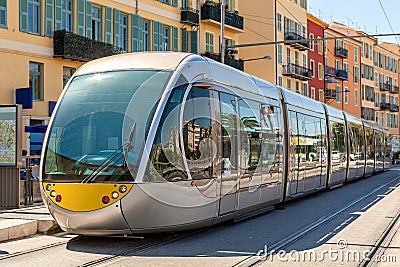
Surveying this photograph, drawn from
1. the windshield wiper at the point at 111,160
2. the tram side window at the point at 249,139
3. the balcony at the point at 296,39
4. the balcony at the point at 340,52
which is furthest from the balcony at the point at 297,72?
the windshield wiper at the point at 111,160

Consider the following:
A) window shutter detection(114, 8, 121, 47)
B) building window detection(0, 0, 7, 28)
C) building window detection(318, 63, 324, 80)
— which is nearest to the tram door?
building window detection(0, 0, 7, 28)

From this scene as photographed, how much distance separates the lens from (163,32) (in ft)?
119

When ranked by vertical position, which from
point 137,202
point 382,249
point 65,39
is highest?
point 65,39

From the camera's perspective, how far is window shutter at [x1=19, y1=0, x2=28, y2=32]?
26703mm

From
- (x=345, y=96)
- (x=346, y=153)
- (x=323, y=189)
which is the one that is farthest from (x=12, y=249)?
(x=345, y=96)

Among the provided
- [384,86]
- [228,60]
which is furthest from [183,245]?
[384,86]

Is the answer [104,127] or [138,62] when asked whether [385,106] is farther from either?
[104,127]

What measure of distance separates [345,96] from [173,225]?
67.2 meters

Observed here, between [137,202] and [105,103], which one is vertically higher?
[105,103]

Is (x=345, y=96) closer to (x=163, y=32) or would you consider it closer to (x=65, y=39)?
(x=163, y=32)

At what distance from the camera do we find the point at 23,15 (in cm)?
2688

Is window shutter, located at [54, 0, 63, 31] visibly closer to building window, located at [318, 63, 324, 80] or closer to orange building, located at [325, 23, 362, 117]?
orange building, located at [325, 23, 362, 117]

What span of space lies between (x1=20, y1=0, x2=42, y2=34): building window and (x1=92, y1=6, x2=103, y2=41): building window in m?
3.74

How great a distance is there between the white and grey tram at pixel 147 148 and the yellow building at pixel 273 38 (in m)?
40.7
